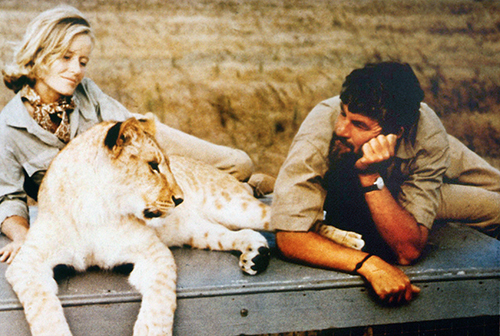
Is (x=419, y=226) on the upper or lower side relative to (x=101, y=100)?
lower

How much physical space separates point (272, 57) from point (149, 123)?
63 cm

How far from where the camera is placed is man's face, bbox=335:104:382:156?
190cm

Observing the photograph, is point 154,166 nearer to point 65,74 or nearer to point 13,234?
point 65,74

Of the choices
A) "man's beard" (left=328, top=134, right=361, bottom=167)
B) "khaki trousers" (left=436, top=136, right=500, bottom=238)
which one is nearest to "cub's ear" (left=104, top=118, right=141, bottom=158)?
"man's beard" (left=328, top=134, right=361, bottom=167)

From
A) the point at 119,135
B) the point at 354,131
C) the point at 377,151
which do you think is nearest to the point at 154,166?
the point at 119,135

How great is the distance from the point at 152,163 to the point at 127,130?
16 centimetres

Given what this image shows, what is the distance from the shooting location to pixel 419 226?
1.96 metres

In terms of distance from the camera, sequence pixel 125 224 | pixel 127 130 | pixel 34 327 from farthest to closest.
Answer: pixel 125 224
pixel 127 130
pixel 34 327

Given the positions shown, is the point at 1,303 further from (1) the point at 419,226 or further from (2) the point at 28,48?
(1) the point at 419,226

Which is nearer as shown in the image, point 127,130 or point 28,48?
point 127,130

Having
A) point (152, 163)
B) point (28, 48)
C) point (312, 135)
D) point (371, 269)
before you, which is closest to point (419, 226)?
point (371, 269)

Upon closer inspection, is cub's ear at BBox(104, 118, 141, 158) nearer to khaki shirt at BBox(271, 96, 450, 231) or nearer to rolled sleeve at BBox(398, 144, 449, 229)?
khaki shirt at BBox(271, 96, 450, 231)

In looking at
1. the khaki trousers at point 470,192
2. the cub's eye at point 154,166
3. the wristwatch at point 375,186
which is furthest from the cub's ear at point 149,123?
the khaki trousers at point 470,192

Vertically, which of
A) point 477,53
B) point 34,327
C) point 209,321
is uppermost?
point 477,53
